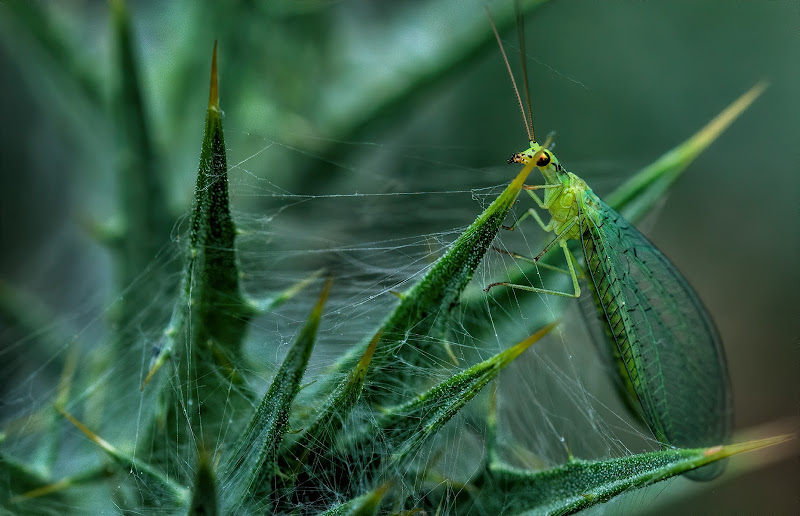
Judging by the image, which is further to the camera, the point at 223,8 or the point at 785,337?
the point at 785,337

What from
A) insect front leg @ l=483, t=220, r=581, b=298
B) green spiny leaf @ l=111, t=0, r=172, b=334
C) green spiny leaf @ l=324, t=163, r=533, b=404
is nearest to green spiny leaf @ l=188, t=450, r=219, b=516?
green spiny leaf @ l=324, t=163, r=533, b=404

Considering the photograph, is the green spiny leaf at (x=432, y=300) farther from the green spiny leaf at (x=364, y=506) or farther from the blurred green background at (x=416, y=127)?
the blurred green background at (x=416, y=127)

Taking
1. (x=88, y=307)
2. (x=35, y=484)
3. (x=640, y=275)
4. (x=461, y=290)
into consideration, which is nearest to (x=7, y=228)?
(x=88, y=307)

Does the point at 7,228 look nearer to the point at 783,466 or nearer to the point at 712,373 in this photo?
the point at 712,373

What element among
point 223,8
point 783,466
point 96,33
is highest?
point 96,33

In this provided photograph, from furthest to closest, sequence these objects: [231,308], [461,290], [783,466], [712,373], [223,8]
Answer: [783,466]
[223,8]
[712,373]
[231,308]
[461,290]

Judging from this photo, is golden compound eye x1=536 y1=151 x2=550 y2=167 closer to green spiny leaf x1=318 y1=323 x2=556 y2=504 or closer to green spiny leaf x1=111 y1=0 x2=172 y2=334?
green spiny leaf x1=318 y1=323 x2=556 y2=504

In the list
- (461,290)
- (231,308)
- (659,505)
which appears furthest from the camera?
(659,505)
